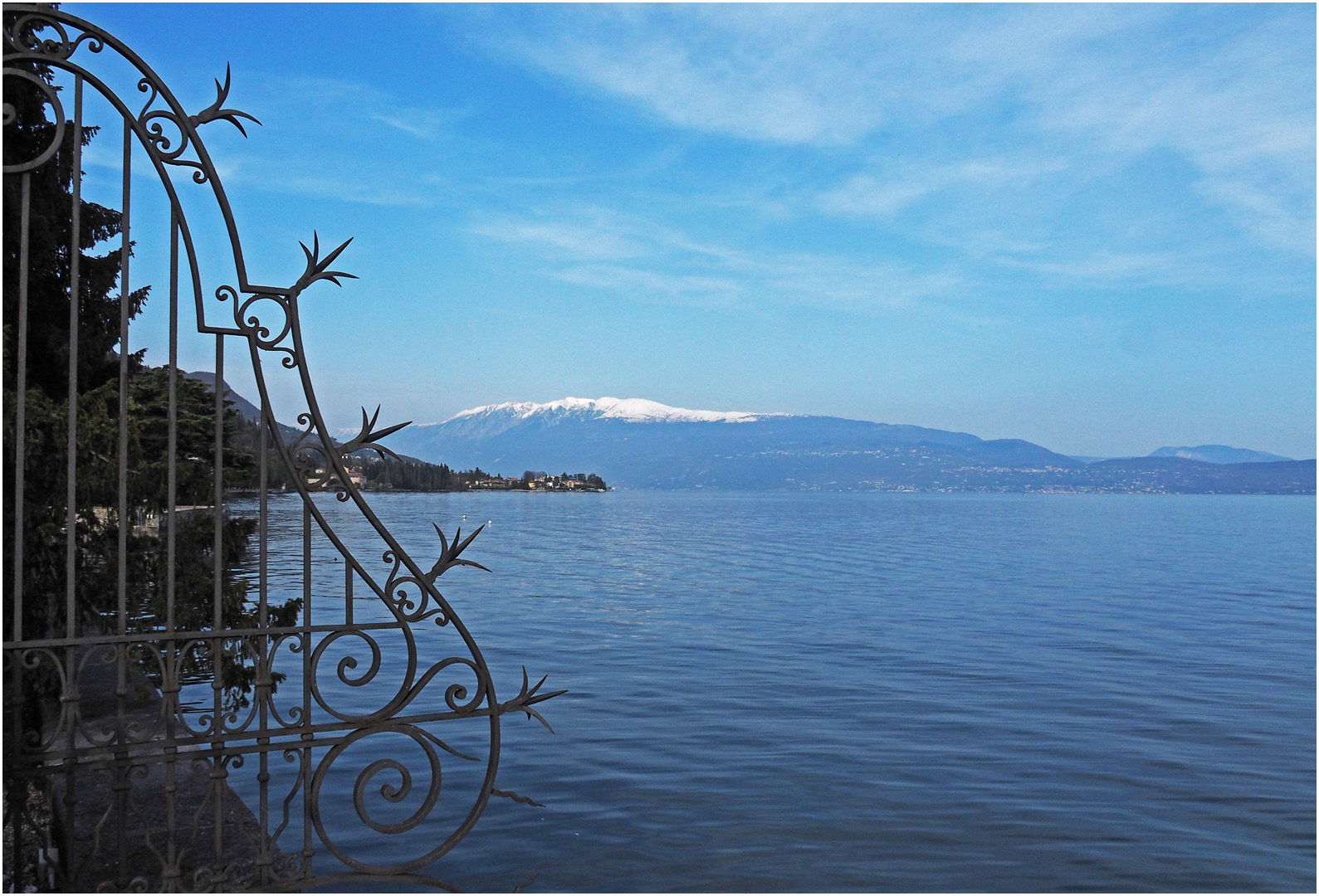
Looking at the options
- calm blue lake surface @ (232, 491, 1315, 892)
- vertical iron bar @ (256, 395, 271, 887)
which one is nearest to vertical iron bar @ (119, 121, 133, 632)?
vertical iron bar @ (256, 395, 271, 887)

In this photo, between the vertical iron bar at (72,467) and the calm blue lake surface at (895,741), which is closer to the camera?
the vertical iron bar at (72,467)

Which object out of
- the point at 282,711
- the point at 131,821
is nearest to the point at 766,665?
the point at 282,711

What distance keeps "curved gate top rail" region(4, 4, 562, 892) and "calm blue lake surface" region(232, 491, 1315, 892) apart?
1366 mm

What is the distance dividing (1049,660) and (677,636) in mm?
6979

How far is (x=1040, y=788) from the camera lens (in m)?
9.04

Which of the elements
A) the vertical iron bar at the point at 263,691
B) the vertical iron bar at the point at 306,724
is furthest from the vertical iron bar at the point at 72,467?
the vertical iron bar at the point at 306,724

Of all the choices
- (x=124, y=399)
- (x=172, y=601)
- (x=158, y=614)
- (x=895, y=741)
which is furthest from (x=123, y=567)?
(x=895, y=741)

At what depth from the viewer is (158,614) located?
21.2ft

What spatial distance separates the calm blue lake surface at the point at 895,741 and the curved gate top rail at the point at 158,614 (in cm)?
137

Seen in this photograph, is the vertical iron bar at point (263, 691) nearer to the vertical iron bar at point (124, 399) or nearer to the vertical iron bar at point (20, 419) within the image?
the vertical iron bar at point (124, 399)

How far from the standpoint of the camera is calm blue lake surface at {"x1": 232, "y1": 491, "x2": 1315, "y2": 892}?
24.0 feet

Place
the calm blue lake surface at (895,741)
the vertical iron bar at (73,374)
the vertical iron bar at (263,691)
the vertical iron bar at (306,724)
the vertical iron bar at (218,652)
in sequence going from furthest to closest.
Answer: the calm blue lake surface at (895,741) → the vertical iron bar at (306,724) → the vertical iron bar at (263,691) → the vertical iron bar at (218,652) → the vertical iron bar at (73,374)

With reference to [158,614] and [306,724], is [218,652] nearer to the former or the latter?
[306,724]

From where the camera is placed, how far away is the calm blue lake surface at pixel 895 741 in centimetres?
731
